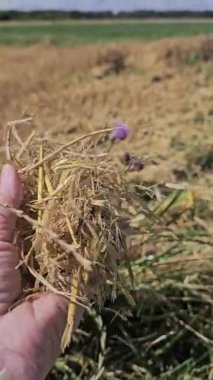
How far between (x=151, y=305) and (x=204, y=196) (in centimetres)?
44

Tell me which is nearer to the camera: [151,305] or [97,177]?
[97,177]

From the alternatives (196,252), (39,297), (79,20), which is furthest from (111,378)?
(79,20)

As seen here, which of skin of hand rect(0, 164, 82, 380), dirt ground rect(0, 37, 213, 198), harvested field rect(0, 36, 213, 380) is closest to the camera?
skin of hand rect(0, 164, 82, 380)

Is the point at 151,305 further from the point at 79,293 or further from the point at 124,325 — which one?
the point at 79,293

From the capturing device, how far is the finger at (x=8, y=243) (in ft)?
4.93

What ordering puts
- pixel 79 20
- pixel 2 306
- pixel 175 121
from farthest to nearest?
pixel 79 20
pixel 175 121
pixel 2 306

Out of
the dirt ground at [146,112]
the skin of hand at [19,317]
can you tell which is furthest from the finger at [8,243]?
the dirt ground at [146,112]

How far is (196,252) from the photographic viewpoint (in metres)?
2.36

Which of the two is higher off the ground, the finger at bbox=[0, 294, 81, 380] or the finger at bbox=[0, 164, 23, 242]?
the finger at bbox=[0, 164, 23, 242]

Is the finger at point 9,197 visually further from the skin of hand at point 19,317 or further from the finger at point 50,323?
the finger at point 50,323

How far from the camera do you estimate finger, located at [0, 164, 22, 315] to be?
4.93ft

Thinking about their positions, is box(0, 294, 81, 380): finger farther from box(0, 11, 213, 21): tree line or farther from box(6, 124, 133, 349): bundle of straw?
box(0, 11, 213, 21): tree line

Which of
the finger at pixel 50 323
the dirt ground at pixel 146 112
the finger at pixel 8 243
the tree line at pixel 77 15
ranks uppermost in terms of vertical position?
the finger at pixel 8 243

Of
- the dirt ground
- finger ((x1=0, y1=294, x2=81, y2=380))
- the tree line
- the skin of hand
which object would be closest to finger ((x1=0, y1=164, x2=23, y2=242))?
the skin of hand
